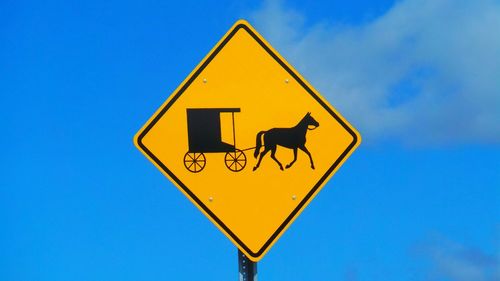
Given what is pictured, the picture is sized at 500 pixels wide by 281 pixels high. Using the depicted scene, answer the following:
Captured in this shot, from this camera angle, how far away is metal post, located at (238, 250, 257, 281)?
13.4ft

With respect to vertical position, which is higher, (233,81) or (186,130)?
(233,81)

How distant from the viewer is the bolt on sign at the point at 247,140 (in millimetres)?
4117

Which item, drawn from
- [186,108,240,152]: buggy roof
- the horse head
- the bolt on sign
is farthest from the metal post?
the horse head

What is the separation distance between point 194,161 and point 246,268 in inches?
26.4

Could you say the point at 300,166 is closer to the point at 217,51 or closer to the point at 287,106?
the point at 287,106

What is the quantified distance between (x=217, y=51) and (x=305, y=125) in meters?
0.68

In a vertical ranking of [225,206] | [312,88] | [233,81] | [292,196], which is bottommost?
[225,206]

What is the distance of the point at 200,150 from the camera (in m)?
4.16

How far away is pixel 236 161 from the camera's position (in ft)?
13.6

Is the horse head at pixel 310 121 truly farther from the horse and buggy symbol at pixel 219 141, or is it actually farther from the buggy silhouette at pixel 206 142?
the buggy silhouette at pixel 206 142

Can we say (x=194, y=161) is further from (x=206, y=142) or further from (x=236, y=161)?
(x=236, y=161)

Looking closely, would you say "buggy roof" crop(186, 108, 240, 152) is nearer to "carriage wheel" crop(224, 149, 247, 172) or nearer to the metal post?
"carriage wheel" crop(224, 149, 247, 172)

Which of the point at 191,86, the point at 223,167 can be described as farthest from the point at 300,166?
the point at 191,86

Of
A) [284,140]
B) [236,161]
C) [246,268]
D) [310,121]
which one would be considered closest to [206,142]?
[236,161]
